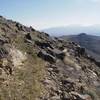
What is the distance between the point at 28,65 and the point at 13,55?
1080 millimetres

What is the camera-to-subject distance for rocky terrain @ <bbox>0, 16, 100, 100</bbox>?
1502 cm

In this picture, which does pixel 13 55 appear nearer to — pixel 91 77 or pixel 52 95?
pixel 52 95

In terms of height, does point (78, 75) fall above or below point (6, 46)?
below

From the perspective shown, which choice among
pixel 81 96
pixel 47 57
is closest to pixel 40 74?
pixel 81 96

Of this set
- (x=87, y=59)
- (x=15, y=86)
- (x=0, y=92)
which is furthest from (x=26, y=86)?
(x=87, y=59)

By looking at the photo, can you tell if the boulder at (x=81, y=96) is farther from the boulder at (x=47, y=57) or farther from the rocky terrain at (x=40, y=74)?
the boulder at (x=47, y=57)

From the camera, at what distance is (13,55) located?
18.0m

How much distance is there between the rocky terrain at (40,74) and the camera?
15016 mm

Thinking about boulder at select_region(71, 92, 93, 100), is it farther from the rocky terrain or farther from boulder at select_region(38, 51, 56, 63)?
boulder at select_region(38, 51, 56, 63)

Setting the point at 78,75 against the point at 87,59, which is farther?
the point at 87,59

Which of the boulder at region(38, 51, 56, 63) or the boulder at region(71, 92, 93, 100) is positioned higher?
the boulder at region(38, 51, 56, 63)

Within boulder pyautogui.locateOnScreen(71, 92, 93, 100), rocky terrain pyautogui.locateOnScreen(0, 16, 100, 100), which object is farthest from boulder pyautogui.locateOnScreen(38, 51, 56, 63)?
boulder pyautogui.locateOnScreen(71, 92, 93, 100)

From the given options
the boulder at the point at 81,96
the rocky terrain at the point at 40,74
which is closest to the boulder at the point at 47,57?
the rocky terrain at the point at 40,74

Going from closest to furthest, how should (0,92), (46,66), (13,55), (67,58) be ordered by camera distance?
(0,92) → (13,55) → (46,66) → (67,58)
